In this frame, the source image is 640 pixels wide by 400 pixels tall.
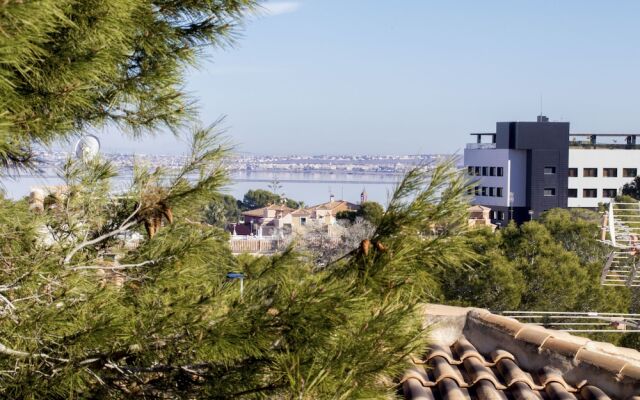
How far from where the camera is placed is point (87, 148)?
3938 mm

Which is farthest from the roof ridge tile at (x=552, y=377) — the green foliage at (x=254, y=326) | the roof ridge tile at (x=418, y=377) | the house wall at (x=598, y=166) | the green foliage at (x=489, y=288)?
the house wall at (x=598, y=166)

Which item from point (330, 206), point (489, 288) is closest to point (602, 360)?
point (489, 288)

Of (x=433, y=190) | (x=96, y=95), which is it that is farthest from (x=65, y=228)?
(x=433, y=190)

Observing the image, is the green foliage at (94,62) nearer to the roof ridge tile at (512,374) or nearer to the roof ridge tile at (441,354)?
the roof ridge tile at (441,354)

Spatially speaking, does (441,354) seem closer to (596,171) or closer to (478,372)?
(478,372)

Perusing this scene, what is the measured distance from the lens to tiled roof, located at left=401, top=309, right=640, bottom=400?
3602mm

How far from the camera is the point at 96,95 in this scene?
12.4 ft

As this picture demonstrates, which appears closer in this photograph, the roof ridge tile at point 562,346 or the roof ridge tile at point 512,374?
the roof ridge tile at point 512,374

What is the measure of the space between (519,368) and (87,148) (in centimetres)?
198

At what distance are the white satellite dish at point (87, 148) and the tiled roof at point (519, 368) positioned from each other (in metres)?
1.50

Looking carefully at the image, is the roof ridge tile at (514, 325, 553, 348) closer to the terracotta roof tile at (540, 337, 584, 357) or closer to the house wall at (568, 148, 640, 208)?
the terracotta roof tile at (540, 337, 584, 357)

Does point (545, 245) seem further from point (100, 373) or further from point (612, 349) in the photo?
point (100, 373)

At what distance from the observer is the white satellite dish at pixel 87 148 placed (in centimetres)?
383

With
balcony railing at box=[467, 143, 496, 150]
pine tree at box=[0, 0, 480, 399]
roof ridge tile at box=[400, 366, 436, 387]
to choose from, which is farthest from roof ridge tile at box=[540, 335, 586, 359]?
balcony railing at box=[467, 143, 496, 150]
